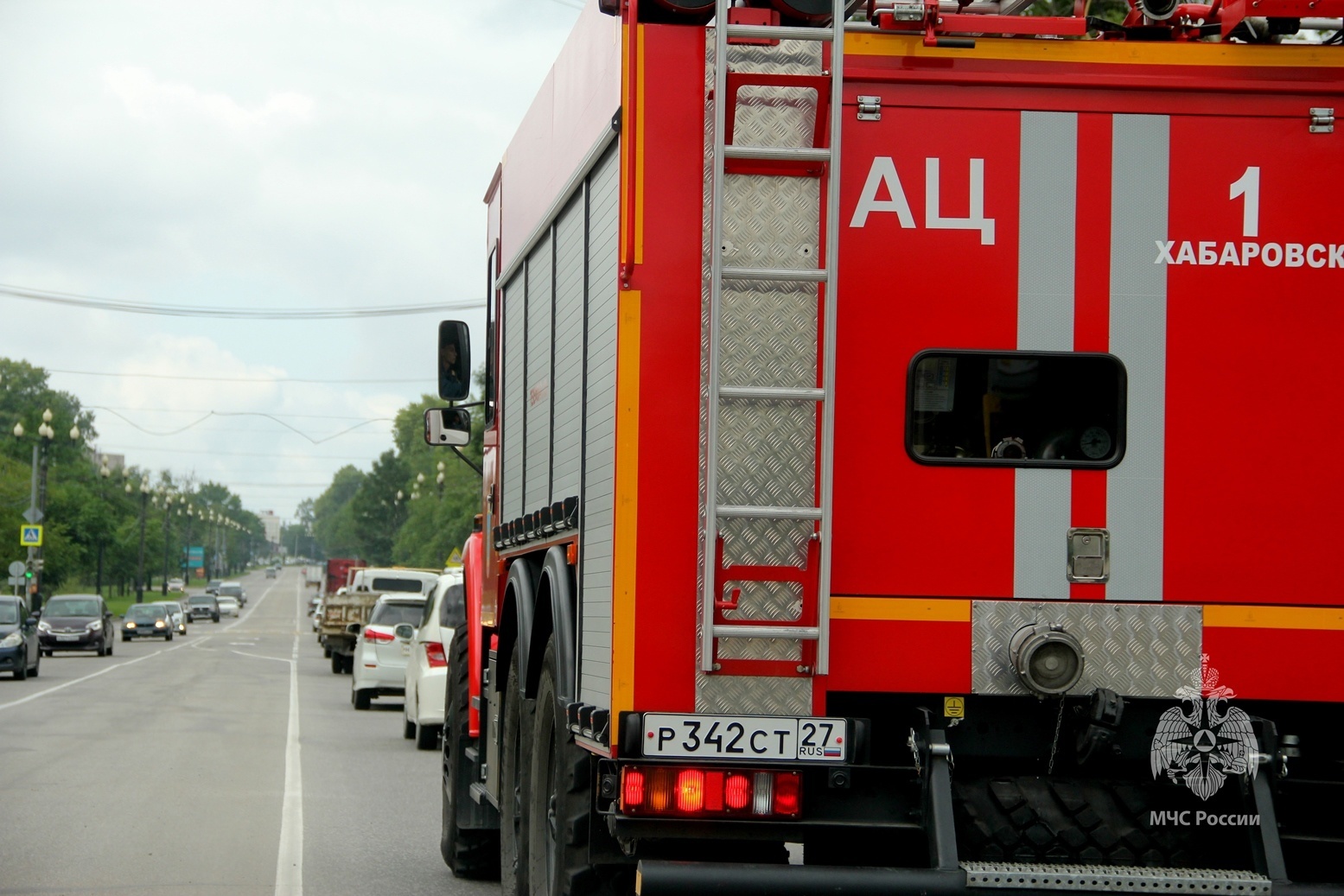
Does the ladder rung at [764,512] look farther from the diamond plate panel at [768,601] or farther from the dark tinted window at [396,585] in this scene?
the dark tinted window at [396,585]

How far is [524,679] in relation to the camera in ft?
22.3

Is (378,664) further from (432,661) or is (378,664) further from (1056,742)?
(1056,742)

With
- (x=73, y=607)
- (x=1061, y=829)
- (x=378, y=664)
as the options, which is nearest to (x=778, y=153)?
(x=1061, y=829)

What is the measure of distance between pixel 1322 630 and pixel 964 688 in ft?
3.58

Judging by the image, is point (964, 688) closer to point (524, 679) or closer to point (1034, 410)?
point (1034, 410)

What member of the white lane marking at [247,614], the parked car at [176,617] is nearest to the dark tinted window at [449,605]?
the parked car at [176,617]

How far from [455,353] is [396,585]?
32.1 metres

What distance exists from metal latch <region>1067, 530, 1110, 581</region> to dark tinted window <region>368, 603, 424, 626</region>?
885 inches

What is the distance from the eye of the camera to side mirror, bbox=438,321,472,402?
30.0 feet

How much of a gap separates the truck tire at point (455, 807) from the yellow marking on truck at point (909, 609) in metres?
4.95

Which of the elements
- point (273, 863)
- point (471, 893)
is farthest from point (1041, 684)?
point (273, 863)

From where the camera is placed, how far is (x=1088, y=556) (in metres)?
5.25

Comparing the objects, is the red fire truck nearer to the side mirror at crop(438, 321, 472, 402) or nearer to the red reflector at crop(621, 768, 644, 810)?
the red reflector at crop(621, 768, 644, 810)

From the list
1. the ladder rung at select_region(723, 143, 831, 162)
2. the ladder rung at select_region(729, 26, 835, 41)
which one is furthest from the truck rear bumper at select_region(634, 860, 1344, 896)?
the ladder rung at select_region(729, 26, 835, 41)
